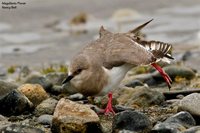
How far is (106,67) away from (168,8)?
1006cm

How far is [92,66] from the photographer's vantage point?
25.8ft

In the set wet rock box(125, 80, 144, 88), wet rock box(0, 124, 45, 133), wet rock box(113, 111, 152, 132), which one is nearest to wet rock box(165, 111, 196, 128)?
wet rock box(113, 111, 152, 132)

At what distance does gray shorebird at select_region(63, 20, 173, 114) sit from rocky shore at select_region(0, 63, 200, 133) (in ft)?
0.94

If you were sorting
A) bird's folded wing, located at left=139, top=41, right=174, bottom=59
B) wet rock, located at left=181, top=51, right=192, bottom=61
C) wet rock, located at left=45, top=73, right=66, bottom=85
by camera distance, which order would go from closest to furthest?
1. bird's folded wing, located at left=139, top=41, right=174, bottom=59
2. wet rock, located at left=45, top=73, right=66, bottom=85
3. wet rock, located at left=181, top=51, right=192, bottom=61

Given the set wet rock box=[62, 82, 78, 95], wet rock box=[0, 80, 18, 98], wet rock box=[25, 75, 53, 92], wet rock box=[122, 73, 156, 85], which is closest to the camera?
wet rock box=[0, 80, 18, 98]

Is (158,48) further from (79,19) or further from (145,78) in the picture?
(79,19)

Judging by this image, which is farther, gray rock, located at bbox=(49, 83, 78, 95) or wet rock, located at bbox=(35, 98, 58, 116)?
gray rock, located at bbox=(49, 83, 78, 95)

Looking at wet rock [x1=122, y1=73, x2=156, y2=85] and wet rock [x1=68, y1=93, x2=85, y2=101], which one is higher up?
wet rock [x1=68, y1=93, x2=85, y2=101]

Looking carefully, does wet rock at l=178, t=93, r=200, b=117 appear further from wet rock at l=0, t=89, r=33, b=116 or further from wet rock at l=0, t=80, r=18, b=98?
wet rock at l=0, t=80, r=18, b=98

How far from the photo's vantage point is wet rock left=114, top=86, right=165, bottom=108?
860cm

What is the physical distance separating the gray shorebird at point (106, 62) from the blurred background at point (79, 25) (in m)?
4.56

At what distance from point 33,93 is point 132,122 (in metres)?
1.80

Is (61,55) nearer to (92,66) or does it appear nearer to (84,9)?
(84,9)

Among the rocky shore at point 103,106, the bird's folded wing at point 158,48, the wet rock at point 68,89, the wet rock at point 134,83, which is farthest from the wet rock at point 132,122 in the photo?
the wet rock at point 134,83
